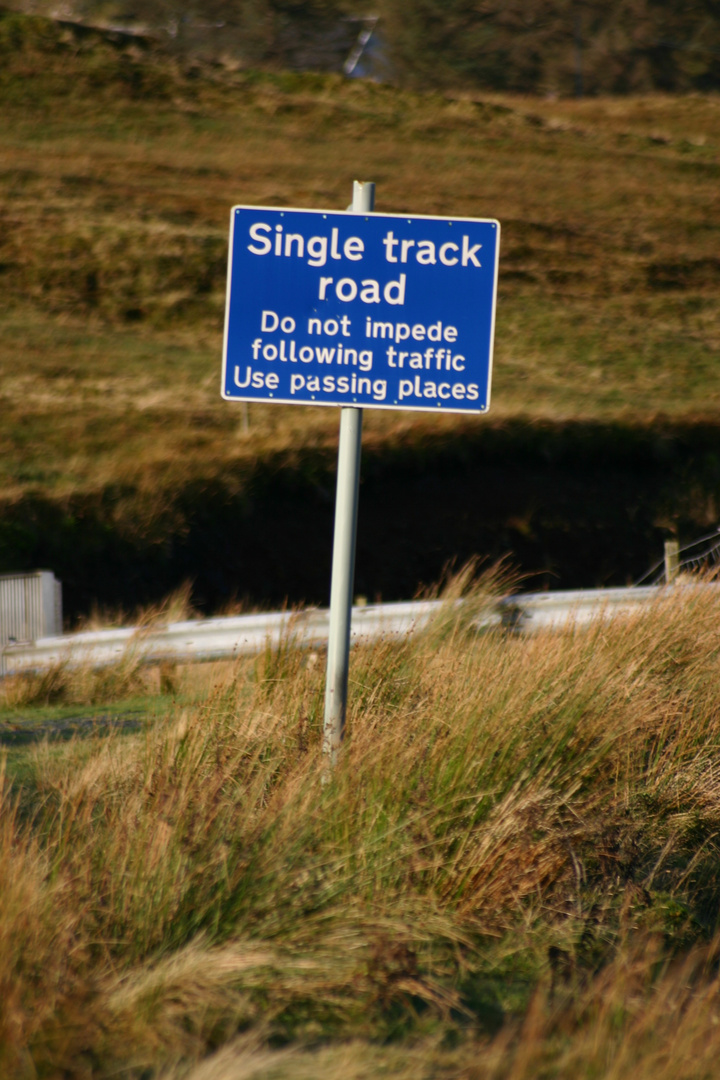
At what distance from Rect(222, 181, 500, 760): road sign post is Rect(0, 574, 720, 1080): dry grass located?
0.50m

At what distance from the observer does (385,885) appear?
334 centimetres

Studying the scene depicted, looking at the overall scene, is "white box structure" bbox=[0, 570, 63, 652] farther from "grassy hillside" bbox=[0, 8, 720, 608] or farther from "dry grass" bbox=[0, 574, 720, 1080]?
"dry grass" bbox=[0, 574, 720, 1080]

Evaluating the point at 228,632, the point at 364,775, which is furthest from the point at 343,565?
the point at 228,632

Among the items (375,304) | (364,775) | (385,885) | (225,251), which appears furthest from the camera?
(225,251)

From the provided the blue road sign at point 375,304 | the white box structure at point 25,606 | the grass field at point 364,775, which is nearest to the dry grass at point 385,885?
the grass field at point 364,775

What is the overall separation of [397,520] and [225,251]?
16042 millimetres

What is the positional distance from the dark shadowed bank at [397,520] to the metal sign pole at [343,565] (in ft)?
27.5

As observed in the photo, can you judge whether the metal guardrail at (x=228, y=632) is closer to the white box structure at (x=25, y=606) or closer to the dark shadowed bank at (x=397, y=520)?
the white box structure at (x=25, y=606)

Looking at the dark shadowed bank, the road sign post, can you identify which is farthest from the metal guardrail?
the dark shadowed bank

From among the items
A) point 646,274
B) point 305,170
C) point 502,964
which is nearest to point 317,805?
point 502,964

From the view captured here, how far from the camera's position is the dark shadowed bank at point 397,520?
46.3 feet

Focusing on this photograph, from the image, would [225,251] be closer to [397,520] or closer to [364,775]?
[397,520]

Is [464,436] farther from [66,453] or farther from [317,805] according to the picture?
[317,805]

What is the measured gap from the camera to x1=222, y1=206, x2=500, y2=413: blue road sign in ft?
13.1
